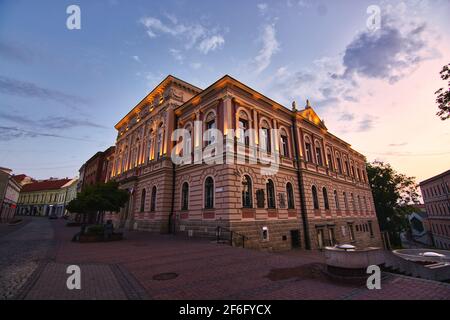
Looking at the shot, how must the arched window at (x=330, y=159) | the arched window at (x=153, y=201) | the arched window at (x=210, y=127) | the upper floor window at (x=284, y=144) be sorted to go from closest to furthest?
1. the arched window at (x=210, y=127)
2. the arched window at (x=153, y=201)
3. the upper floor window at (x=284, y=144)
4. the arched window at (x=330, y=159)

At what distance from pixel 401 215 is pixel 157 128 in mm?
44116

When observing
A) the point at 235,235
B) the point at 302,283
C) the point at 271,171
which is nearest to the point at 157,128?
the point at 271,171

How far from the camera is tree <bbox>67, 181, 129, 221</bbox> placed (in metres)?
15.1

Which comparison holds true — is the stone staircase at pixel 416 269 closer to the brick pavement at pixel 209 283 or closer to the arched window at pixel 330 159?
the brick pavement at pixel 209 283

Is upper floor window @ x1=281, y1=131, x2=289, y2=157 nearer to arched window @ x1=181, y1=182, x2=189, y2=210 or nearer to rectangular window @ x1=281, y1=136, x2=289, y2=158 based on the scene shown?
rectangular window @ x1=281, y1=136, x2=289, y2=158

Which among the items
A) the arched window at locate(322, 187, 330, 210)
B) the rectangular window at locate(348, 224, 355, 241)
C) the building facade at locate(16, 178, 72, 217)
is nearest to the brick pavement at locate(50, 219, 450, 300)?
the arched window at locate(322, 187, 330, 210)

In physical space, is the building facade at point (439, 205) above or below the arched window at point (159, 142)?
below

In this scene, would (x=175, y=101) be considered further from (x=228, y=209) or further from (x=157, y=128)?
(x=228, y=209)

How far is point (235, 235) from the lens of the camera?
42.6ft

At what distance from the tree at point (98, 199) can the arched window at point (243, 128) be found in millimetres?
10725

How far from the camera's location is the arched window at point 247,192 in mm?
14710

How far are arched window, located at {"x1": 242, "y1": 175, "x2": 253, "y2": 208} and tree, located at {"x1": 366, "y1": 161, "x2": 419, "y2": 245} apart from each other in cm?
3542

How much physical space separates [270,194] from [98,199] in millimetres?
13165

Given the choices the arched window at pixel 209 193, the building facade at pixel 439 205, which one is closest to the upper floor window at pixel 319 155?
the arched window at pixel 209 193
